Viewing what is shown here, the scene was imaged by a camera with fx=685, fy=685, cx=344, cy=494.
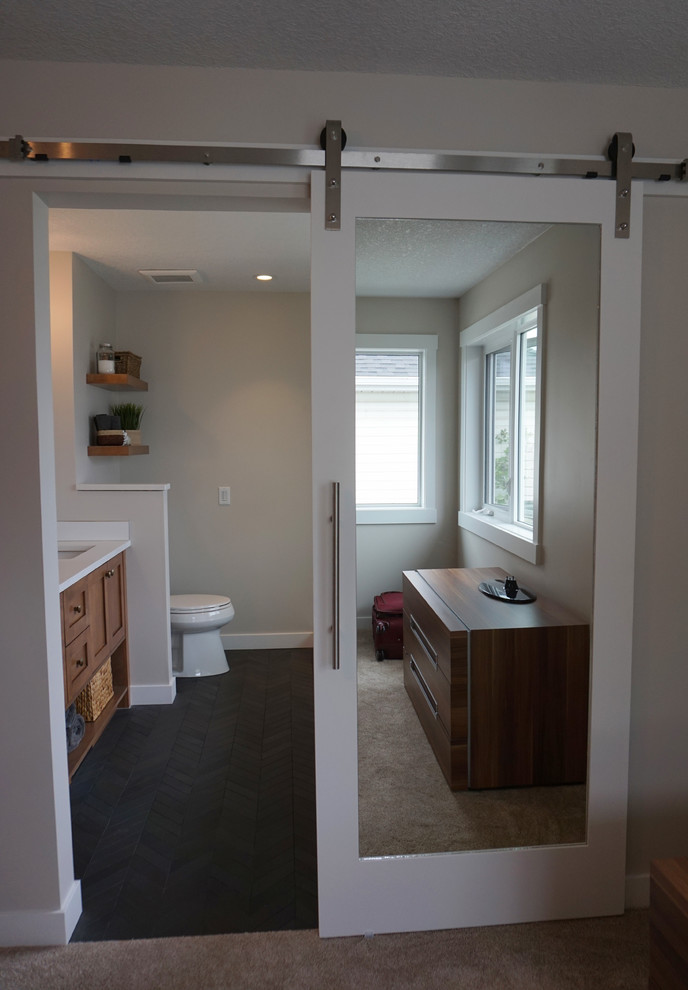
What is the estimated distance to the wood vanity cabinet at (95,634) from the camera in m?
2.80

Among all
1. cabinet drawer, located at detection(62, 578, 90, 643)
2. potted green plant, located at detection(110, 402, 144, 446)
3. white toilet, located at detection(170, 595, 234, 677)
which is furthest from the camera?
potted green plant, located at detection(110, 402, 144, 446)

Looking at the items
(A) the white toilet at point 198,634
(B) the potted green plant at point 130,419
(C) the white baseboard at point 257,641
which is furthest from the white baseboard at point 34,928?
(B) the potted green plant at point 130,419

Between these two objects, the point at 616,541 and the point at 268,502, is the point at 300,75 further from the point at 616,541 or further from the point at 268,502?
the point at 268,502

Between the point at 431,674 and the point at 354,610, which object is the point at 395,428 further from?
the point at 431,674

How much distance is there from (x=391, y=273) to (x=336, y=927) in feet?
6.26

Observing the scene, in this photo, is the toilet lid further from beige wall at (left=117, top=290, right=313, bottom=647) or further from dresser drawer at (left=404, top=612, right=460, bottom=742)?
dresser drawer at (left=404, top=612, right=460, bottom=742)

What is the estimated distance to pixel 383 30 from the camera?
1.69 metres

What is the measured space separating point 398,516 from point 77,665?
1.68 m

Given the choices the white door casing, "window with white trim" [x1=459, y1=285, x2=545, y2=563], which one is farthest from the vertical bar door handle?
"window with white trim" [x1=459, y1=285, x2=545, y2=563]

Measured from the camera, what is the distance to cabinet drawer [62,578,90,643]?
2.74 metres

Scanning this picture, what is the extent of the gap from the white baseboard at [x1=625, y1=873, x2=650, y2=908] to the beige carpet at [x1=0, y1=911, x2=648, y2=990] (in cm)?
8

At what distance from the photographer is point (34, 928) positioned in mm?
2004

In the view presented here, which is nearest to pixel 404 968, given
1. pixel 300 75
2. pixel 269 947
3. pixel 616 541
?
pixel 269 947

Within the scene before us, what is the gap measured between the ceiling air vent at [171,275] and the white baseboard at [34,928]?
128 inches
